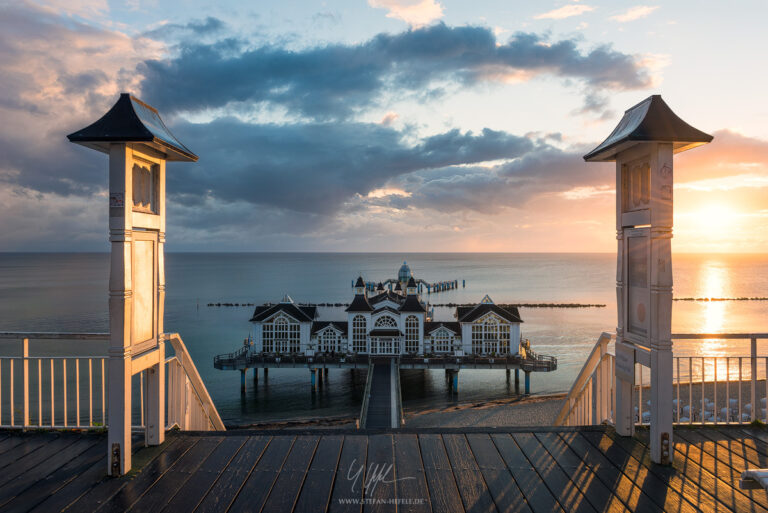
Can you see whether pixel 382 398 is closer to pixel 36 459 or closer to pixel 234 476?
pixel 36 459

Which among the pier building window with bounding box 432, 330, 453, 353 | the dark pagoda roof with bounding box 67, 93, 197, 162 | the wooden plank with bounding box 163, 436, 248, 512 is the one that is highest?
the dark pagoda roof with bounding box 67, 93, 197, 162

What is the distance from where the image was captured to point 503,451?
4.30 metres

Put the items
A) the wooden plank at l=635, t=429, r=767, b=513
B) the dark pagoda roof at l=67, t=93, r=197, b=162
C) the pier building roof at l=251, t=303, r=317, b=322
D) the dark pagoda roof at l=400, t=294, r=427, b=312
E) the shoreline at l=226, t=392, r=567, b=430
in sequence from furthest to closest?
the pier building roof at l=251, t=303, r=317, b=322
the dark pagoda roof at l=400, t=294, r=427, b=312
the shoreline at l=226, t=392, r=567, b=430
the dark pagoda roof at l=67, t=93, r=197, b=162
the wooden plank at l=635, t=429, r=767, b=513

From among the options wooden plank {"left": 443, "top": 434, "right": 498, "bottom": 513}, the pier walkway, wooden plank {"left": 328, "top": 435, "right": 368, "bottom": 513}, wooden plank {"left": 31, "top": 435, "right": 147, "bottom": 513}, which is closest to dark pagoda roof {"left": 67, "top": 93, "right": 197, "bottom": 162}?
wooden plank {"left": 31, "top": 435, "right": 147, "bottom": 513}

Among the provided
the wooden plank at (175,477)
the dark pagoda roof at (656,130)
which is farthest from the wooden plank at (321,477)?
the dark pagoda roof at (656,130)

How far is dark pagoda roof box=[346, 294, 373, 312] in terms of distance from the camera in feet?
99.7

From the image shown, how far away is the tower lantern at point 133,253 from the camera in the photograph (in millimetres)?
4031

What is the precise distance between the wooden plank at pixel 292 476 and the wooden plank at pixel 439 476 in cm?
99

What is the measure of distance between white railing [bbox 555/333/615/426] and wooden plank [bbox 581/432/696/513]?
1.60ft

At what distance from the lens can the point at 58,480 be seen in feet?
12.6

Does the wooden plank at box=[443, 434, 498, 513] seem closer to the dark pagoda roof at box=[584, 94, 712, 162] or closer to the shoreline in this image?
the dark pagoda roof at box=[584, 94, 712, 162]

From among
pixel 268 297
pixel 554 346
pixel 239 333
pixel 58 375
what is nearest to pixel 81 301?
pixel 268 297

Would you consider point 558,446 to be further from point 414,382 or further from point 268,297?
point 268,297

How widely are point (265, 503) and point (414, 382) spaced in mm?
28487
